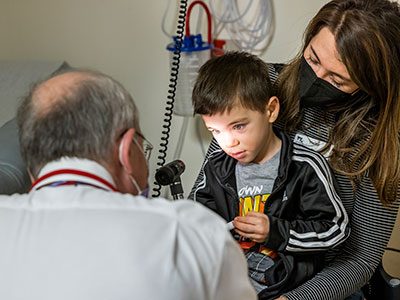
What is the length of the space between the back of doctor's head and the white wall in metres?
1.48

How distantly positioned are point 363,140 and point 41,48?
65.4 inches

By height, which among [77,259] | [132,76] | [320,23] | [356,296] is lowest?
[356,296]

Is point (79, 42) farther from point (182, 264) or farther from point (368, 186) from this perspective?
point (182, 264)

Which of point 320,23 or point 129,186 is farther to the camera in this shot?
point 320,23

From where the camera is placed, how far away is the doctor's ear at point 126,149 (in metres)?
1.01

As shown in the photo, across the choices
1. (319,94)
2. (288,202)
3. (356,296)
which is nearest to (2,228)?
(288,202)

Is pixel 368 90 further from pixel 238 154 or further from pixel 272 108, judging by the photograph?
pixel 238 154

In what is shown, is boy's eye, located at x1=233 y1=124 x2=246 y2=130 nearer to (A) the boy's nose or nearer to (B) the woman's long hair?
(A) the boy's nose

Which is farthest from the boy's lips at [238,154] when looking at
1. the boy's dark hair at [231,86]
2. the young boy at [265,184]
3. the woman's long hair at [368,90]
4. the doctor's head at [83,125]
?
the doctor's head at [83,125]

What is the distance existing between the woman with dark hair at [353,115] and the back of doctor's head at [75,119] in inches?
26.1

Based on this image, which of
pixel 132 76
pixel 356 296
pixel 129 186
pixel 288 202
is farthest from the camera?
pixel 132 76

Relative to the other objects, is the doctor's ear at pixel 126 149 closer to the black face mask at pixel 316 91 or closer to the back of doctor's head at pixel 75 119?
the back of doctor's head at pixel 75 119

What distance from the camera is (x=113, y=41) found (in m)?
2.58

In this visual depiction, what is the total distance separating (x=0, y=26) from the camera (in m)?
2.77
